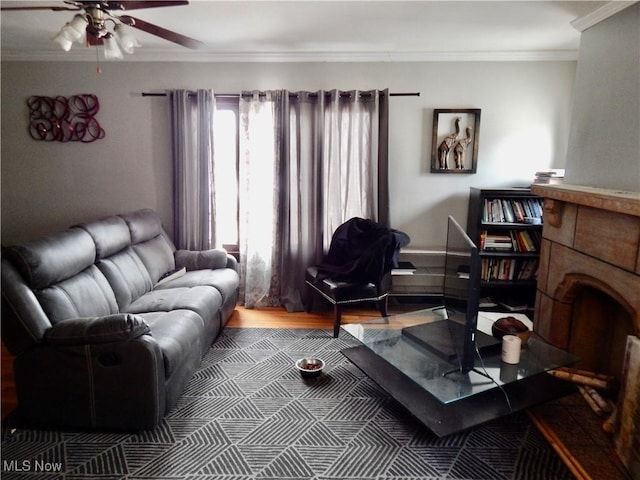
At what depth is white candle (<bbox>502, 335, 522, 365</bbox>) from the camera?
2.27m

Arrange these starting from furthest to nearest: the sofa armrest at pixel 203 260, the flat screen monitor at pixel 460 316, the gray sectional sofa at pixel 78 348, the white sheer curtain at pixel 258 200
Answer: the white sheer curtain at pixel 258 200 < the sofa armrest at pixel 203 260 < the gray sectional sofa at pixel 78 348 < the flat screen monitor at pixel 460 316

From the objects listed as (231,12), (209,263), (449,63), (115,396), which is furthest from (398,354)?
(449,63)

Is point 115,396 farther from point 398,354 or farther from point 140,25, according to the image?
point 140,25

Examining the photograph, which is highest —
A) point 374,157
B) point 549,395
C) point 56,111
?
point 56,111

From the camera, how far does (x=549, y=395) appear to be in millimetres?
2199

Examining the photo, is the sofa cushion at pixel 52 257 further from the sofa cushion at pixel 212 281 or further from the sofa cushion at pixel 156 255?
the sofa cushion at pixel 212 281

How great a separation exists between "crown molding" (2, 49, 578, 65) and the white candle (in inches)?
110

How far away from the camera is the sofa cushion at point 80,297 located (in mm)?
2172

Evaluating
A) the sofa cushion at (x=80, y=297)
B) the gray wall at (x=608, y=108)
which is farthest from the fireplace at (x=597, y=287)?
the sofa cushion at (x=80, y=297)

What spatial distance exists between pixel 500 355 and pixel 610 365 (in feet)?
2.71

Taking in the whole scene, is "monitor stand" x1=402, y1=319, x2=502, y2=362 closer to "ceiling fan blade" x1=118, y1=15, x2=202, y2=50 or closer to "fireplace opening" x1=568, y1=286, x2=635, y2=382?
"fireplace opening" x1=568, y1=286, x2=635, y2=382

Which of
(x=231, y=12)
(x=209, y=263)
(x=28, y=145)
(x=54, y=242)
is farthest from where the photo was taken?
(x=28, y=145)

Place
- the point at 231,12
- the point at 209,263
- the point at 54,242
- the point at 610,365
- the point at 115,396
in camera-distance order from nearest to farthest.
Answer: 1. the point at 115,396
2. the point at 54,242
3. the point at 610,365
4. the point at 231,12
5. the point at 209,263

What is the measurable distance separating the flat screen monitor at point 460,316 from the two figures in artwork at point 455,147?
1.68m
